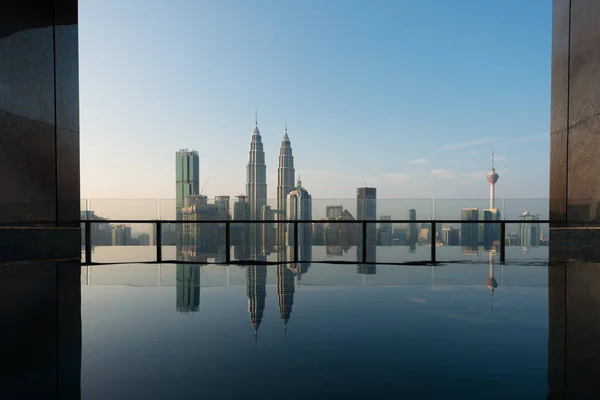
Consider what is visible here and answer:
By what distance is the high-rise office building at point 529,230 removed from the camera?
7.15m

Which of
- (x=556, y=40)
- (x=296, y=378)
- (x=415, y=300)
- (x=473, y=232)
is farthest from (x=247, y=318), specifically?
(x=556, y=40)

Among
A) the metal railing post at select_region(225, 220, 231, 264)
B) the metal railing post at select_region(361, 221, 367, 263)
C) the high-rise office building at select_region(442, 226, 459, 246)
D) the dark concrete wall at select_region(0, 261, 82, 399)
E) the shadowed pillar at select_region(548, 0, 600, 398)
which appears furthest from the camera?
the high-rise office building at select_region(442, 226, 459, 246)

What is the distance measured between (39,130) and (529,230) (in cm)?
827

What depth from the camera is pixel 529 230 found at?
7277mm

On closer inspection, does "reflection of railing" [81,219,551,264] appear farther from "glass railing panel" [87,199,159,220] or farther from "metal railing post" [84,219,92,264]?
"glass railing panel" [87,199,159,220]

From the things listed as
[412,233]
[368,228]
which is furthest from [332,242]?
[412,233]

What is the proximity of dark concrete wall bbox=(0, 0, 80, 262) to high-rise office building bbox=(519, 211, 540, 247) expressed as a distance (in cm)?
777

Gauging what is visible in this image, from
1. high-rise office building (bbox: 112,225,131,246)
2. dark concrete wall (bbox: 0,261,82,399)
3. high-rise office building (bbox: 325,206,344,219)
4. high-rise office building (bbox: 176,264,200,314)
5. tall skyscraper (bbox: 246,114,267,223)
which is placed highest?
tall skyscraper (bbox: 246,114,267,223)

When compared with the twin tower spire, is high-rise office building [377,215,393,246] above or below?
below

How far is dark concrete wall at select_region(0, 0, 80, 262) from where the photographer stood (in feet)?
18.3

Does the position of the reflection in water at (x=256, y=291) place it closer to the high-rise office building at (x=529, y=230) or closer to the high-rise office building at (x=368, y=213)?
the high-rise office building at (x=368, y=213)

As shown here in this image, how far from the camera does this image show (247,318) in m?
3.09

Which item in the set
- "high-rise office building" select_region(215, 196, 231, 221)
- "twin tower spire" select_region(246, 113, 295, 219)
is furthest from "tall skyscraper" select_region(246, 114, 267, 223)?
"high-rise office building" select_region(215, 196, 231, 221)

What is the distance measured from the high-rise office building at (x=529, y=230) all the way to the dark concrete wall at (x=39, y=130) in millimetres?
7774
